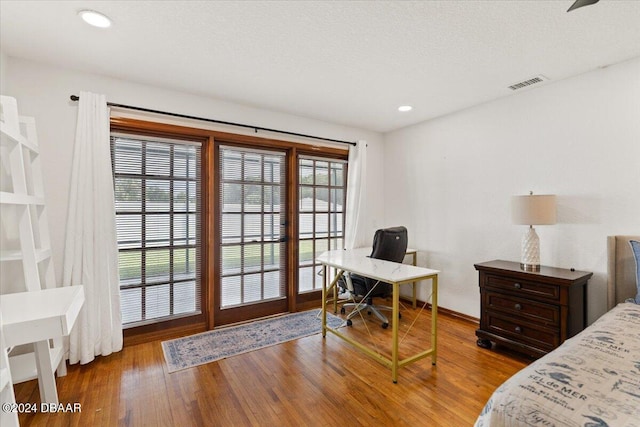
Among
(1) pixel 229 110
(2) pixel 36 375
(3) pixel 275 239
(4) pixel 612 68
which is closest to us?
(2) pixel 36 375

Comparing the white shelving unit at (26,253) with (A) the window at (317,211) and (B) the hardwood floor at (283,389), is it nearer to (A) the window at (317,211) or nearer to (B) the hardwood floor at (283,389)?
(B) the hardwood floor at (283,389)


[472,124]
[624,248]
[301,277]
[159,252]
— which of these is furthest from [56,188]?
[624,248]

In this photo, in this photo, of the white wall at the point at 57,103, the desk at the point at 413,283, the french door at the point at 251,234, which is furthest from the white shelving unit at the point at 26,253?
the desk at the point at 413,283

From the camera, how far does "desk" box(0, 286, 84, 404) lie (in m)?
1.38

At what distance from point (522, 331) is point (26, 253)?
377 cm

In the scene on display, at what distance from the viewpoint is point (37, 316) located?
1437 mm

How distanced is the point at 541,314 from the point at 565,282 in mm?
349

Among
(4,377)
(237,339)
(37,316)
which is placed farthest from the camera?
(237,339)

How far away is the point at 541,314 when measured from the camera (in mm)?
2453

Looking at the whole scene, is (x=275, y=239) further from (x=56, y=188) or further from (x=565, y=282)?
(x=565, y=282)

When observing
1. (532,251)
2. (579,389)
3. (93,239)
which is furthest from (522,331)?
(93,239)

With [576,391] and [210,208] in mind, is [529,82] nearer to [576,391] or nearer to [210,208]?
[576,391]

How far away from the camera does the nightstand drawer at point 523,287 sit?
239 centimetres

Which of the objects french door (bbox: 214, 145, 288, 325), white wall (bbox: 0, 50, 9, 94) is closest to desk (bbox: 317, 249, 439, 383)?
french door (bbox: 214, 145, 288, 325)
